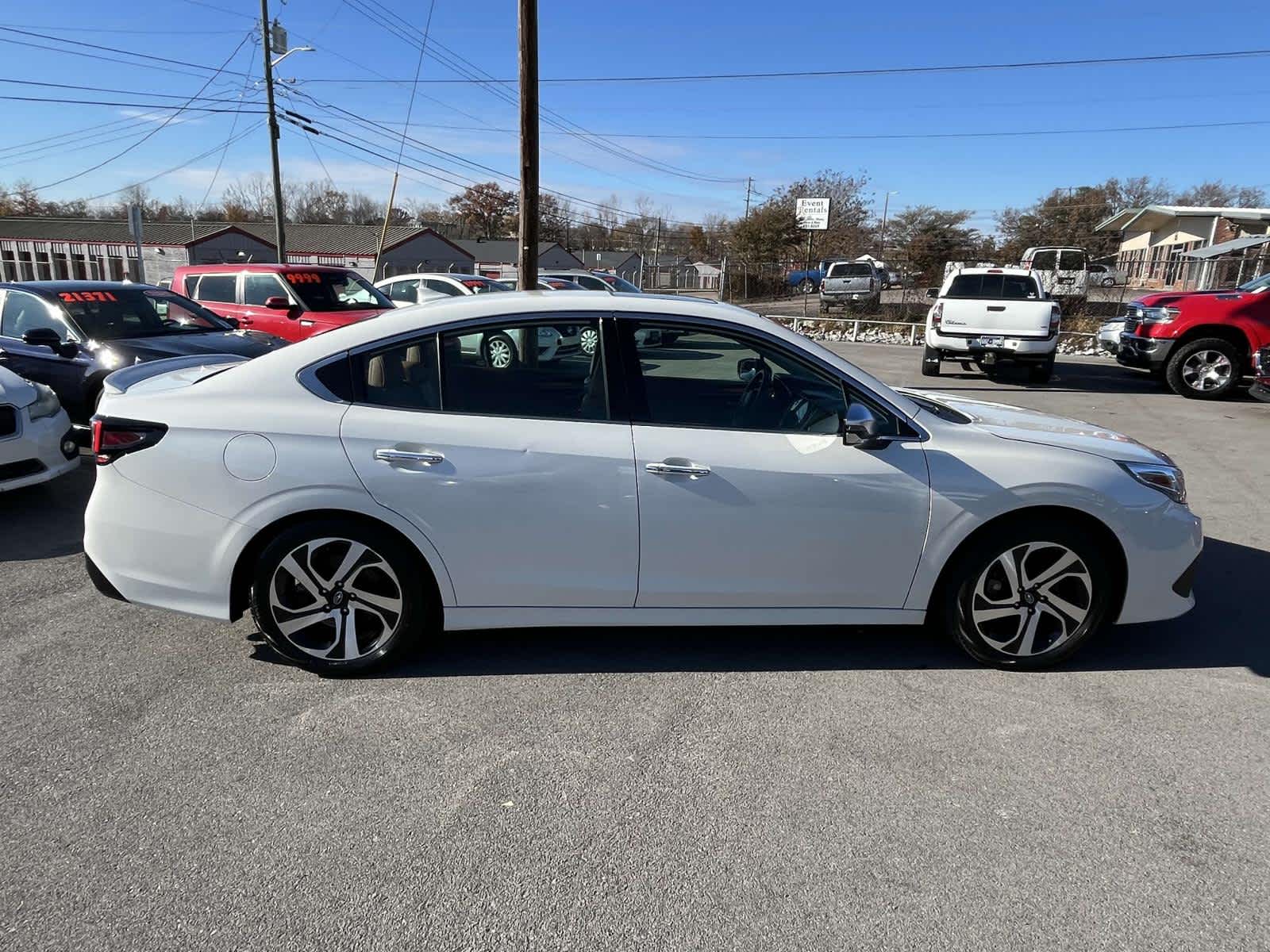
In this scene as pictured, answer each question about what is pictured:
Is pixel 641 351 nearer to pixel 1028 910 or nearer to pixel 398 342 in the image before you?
pixel 398 342

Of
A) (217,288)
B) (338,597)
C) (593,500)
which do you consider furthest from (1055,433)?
(217,288)

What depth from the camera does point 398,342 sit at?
11.2 feet

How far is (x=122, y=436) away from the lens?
3.37 m

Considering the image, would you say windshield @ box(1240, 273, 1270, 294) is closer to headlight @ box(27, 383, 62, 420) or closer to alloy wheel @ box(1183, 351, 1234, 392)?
alloy wheel @ box(1183, 351, 1234, 392)

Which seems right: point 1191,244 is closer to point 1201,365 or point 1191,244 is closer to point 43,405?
point 1201,365

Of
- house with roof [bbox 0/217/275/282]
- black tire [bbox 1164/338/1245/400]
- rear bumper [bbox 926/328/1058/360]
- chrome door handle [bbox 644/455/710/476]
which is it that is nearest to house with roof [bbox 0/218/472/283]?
house with roof [bbox 0/217/275/282]

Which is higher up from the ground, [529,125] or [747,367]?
[529,125]

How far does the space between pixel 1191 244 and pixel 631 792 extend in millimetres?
39808

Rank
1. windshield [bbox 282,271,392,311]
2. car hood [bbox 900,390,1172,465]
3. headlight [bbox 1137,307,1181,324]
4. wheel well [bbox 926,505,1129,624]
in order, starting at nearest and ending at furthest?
wheel well [bbox 926,505,1129,624] < car hood [bbox 900,390,1172,465] < windshield [bbox 282,271,392,311] < headlight [bbox 1137,307,1181,324]

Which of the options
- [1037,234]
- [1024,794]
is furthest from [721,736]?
[1037,234]

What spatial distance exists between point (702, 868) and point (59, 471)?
5.73 metres

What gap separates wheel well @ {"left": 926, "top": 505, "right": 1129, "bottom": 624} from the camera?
353 cm

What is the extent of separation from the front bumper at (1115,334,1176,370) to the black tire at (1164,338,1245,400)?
0.45 feet

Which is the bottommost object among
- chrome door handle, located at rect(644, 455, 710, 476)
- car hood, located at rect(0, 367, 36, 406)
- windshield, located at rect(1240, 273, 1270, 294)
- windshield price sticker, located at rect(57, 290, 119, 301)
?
car hood, located at rect(0, 367, 36, 406)
